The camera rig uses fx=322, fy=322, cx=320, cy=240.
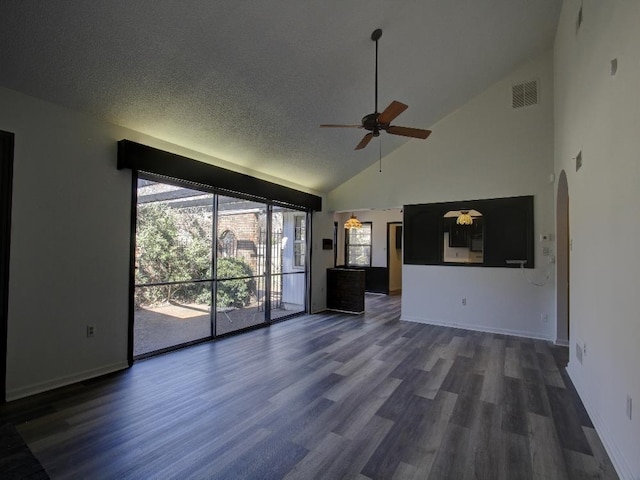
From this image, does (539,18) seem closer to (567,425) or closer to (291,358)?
(567,425)

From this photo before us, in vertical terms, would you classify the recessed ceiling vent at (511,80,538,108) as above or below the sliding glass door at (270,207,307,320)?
above

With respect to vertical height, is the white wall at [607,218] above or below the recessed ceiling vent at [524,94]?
below

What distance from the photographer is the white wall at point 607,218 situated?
74.4 inches

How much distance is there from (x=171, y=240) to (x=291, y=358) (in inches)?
86.9

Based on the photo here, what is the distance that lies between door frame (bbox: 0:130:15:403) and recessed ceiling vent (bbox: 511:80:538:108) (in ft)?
21.6

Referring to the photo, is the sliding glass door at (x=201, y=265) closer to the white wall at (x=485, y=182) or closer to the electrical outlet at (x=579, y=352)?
the white wall at (x=485, y=182)

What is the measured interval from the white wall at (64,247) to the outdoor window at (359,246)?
7205 millimetres

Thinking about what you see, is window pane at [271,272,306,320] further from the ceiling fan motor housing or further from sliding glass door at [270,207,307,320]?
the ceiling fan motor housing

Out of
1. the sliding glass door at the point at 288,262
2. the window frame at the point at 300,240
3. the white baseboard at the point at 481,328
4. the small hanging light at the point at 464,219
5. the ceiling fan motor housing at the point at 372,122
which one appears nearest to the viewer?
the ceiling fan motor housing at the point at 372,122

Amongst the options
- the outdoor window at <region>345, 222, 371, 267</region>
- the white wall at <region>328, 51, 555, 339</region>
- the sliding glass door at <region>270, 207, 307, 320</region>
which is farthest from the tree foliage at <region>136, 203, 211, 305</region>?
the outdoor window at <region>345, 222, 371, 267</region>

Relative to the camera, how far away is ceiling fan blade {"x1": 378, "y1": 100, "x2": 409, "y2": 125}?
2801mm

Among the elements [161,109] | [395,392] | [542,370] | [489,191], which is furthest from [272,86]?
[542,370]

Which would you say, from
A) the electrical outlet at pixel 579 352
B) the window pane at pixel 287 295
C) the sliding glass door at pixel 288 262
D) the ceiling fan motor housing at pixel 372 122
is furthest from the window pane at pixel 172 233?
the electrical outlet at pixel 579 352

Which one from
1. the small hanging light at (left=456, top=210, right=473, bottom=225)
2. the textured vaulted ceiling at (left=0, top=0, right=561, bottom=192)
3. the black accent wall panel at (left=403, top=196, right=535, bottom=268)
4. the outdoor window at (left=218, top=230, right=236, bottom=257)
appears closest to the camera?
the textured vaulted ceiling at (left=0, top=0, right=561, bottom=192)
